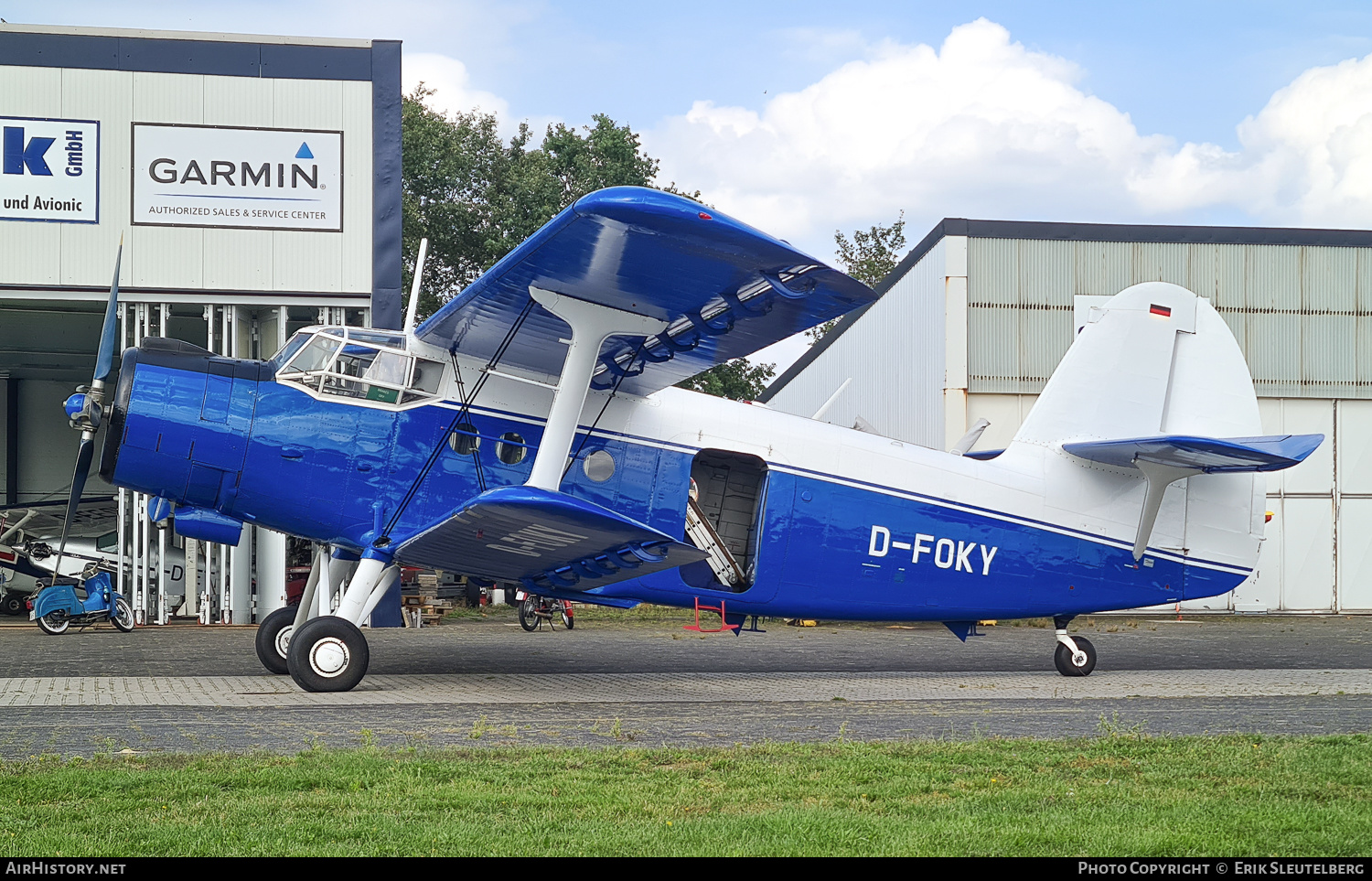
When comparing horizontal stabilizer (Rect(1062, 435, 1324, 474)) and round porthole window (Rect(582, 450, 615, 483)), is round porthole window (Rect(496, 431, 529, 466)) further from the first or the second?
horizontal stabilizer (Rect(1062, 435, 1324, 474))

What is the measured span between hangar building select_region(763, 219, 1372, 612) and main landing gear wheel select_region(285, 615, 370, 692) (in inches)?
563

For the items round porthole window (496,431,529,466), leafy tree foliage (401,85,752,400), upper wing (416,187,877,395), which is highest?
leafy tree foliage (401,85,752,400)

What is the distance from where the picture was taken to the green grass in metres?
4.35

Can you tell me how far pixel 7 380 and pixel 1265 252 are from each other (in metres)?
32.7

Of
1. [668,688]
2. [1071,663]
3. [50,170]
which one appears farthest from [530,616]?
[50,170]

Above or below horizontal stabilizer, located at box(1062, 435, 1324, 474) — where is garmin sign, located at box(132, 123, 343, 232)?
above

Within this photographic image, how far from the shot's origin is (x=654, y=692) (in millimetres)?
10086

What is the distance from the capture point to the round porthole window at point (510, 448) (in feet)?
34.1

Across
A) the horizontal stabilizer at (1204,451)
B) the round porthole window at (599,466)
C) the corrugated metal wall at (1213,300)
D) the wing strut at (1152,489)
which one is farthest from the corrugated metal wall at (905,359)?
the round porthole window at (599,466)

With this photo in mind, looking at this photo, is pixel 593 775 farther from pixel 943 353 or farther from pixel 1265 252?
pixel 1265 252

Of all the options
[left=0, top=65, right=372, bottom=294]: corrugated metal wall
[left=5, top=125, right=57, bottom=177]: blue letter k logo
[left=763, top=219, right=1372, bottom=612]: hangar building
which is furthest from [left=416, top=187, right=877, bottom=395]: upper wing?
[left=763, top=219, right=1372, bottom=612]: hangar building

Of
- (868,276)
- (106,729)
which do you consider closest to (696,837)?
(106,729)

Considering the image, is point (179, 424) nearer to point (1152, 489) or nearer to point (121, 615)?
point (1152, 489)

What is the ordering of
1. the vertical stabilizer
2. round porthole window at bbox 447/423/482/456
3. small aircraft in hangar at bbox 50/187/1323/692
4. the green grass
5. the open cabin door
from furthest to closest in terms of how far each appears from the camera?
Result: 1. the vertical stabilizer
2. the open cabin door
3. round porthole window at bbox 447/423/482/456
4. small aircraft in hangar at bbox 50/187/1323/692
5. the green grass
